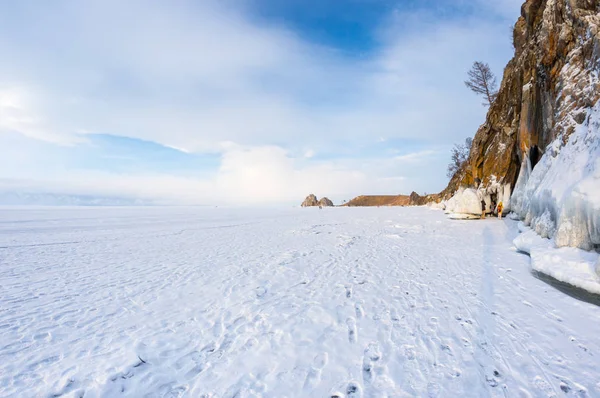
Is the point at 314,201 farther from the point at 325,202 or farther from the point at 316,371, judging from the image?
the point at 316,371

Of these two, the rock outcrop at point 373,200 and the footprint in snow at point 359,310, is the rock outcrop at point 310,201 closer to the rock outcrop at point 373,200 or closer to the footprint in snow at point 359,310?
the rock outcrop at point 373,200

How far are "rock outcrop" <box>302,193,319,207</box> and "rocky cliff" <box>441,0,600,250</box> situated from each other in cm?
11994

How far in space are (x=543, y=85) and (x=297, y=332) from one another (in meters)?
20.7

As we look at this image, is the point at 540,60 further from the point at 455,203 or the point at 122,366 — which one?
the point at 122,366

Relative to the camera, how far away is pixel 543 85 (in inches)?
631

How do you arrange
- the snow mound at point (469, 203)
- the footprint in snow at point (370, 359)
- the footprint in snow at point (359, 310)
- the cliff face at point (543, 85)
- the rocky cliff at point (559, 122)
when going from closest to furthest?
the footprint in snow at point (370, 359) → the footprint in snow at point (359, 310) → the rocky cliff at point (559, 122) → the cliff face at point (543, 85) → the snow mound at point (469, 203)

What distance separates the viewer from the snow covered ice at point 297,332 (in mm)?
3535

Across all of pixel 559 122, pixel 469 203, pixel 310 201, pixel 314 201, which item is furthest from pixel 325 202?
pixel 559 122

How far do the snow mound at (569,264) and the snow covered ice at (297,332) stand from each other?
516 mm

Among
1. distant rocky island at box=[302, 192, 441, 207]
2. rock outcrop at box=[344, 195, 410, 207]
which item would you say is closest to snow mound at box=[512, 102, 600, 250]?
distant rocky island at box=[302, 192, 441, 207]

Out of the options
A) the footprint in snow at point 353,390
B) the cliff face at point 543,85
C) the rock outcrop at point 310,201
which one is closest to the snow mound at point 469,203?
the cliff face at point 543,85

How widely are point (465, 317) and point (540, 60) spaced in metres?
19.4

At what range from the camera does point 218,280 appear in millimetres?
8180

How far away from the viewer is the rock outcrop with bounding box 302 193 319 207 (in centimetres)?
14412
